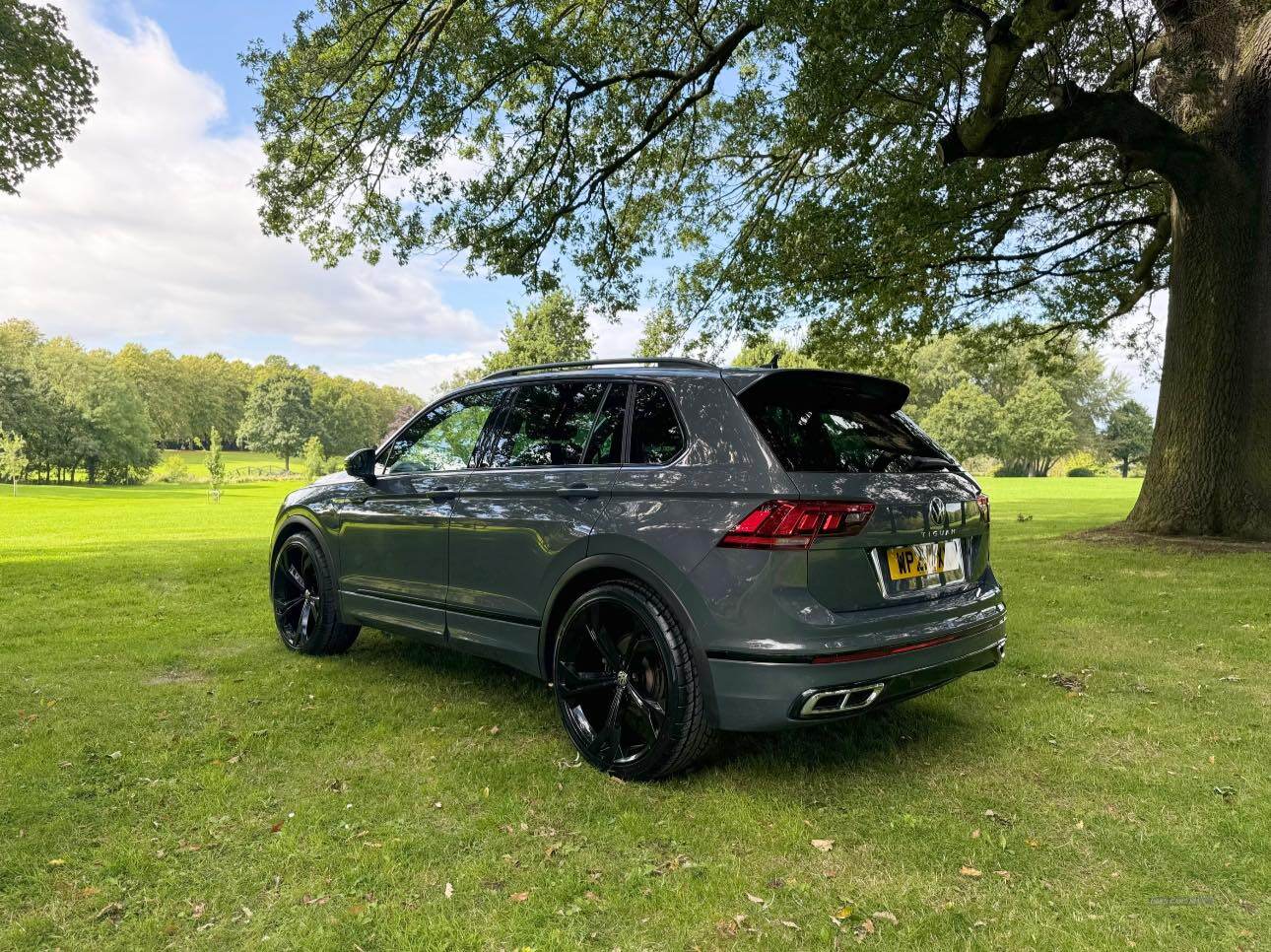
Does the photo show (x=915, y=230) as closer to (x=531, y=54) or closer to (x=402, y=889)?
(x=531, y=54)

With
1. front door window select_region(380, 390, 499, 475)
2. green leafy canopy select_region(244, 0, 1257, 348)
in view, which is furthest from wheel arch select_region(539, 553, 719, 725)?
green leafy canopy select_region(244, 0, 1257, 348)

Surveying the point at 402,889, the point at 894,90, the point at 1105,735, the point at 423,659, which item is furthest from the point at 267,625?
the point at 894,90

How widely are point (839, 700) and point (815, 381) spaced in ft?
4.43

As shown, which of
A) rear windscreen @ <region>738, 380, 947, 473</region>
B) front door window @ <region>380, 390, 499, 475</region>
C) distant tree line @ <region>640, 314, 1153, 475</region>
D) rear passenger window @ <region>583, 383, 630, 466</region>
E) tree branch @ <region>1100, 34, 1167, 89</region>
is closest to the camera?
rear windscreen @ <region>738, 380, 947, 473</region>

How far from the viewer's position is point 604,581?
347 cm

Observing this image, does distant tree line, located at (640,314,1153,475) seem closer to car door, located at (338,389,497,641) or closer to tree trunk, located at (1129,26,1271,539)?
tree trunk, located at (1129,26,1271,539)

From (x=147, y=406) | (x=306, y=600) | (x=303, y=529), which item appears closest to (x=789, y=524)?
(x=303, y=529)

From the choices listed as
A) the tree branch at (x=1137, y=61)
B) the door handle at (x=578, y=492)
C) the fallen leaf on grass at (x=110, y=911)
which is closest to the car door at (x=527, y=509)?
the door handle at (x=578, y=492)

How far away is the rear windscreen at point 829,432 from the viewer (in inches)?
125

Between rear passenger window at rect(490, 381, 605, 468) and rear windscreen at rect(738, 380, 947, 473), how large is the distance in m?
0.89

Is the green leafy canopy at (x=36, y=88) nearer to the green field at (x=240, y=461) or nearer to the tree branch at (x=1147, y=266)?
the tree branch at (x=1147, y=266)

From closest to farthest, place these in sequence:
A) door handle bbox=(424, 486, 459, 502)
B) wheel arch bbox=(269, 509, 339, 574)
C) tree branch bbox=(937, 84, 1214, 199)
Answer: door handle bbox=(424, 486, 459, 502)
wheel arch bbox=(269, 509, 339, 574)
tree branch bbox=(937, 84, 1214, 199)

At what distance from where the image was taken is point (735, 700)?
A: 118 inches

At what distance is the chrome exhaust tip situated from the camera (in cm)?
292
